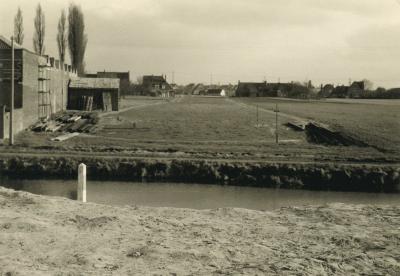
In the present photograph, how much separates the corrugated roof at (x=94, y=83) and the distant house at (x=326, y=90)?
122227 millimetres

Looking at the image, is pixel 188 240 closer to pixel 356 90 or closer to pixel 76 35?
pixel 76 35

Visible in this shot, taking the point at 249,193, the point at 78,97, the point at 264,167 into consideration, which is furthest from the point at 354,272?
the point at 78,97

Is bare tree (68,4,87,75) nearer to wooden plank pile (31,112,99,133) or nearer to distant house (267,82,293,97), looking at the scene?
wooden plank pile (31,112,99,133)

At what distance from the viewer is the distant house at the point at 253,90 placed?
164m

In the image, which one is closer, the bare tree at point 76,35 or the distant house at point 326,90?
the bare tree at point 76,35

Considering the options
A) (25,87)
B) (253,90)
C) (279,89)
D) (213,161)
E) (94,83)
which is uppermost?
(279,89)

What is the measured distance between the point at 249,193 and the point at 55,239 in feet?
41.7

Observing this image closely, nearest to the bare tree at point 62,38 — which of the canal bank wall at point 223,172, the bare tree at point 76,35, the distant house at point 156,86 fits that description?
the bare tree at point 76,35

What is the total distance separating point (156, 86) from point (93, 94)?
103 meters

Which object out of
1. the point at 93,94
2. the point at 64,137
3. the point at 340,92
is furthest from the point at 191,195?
the point at 340,92

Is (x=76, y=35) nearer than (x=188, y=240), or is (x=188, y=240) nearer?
(x=188, y=240)

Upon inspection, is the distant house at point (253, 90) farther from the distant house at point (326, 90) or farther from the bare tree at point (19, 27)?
the bare tree at point (19, 27)

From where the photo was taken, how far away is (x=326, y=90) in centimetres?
17900

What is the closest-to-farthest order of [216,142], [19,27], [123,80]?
1. [216,142]
2. [19,27]
3. [123,80]
